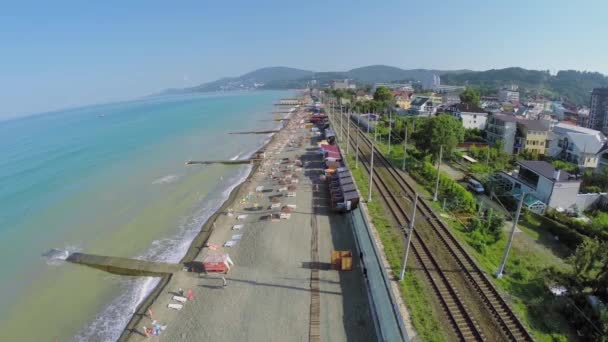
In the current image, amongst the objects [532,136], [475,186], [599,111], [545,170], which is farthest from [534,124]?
[599,111]

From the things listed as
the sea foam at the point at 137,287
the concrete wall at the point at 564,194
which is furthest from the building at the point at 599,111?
the sea foam at the point at 137,287

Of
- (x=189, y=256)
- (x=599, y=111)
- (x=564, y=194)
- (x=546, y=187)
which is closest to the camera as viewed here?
(x=189, y=256)

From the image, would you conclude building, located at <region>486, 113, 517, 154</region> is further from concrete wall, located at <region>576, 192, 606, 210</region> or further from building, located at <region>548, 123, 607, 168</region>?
concrete wall, located at <region>576, 192, 606, 210</region>

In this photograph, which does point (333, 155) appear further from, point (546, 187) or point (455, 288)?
point (455, 288)

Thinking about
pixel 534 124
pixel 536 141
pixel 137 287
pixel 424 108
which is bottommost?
pixel 137 287

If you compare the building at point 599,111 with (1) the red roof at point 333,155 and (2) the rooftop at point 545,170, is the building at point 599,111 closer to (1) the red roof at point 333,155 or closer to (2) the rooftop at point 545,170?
(2) the rooftop at point 545,170

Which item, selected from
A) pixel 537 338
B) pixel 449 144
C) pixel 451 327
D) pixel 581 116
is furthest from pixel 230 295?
pixel 581 116
